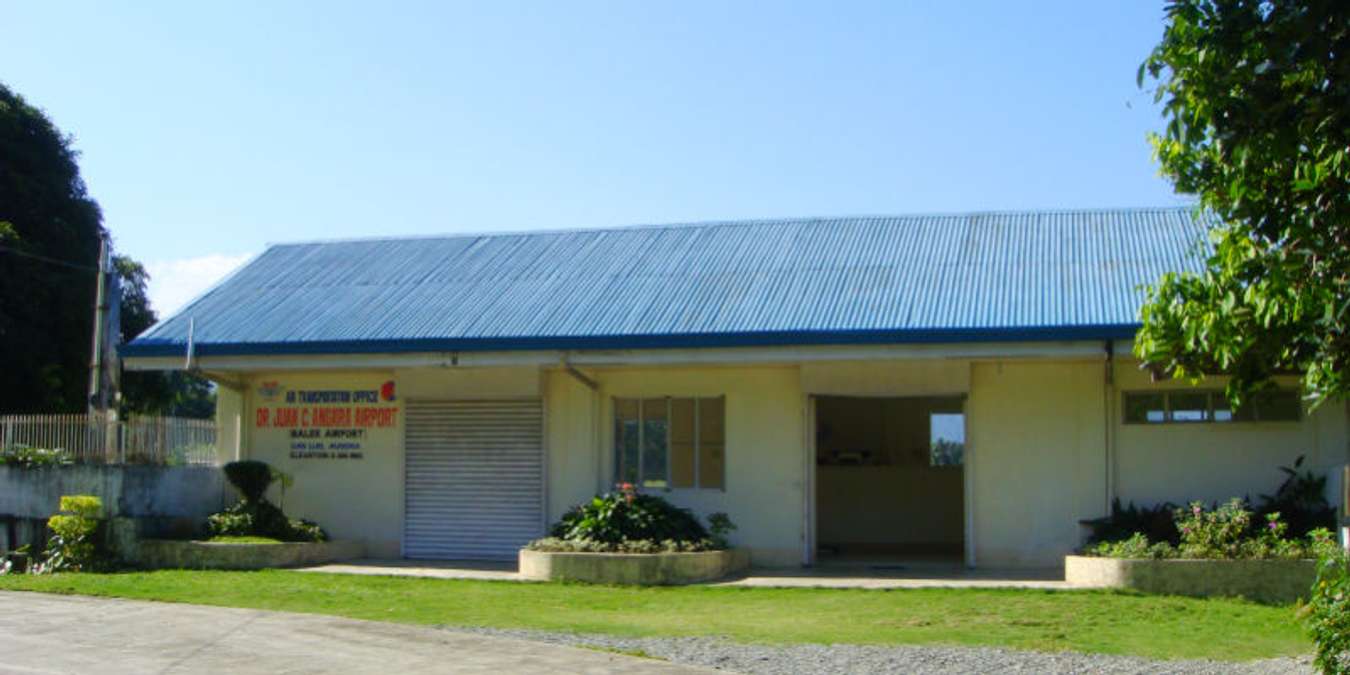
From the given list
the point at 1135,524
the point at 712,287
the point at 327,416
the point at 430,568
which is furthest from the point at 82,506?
the point at 1135,524

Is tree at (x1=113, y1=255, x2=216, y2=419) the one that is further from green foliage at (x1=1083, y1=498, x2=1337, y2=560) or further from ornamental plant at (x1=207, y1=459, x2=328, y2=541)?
green foliage at (x1=1083, y1=498, x2=1337, y2=560)

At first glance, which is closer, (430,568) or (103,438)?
(430,568)

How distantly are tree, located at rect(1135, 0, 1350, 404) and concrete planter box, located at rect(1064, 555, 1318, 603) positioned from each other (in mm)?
5915

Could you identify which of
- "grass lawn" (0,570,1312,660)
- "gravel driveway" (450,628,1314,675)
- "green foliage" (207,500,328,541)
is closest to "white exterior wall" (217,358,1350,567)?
"green foliage" (207,500,328,541)

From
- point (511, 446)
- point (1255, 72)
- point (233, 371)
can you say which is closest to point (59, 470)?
point (233, 371)

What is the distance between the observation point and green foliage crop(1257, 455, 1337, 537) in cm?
1662

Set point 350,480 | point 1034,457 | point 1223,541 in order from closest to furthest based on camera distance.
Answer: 1. point 1223,541
2. point 1034,457
3. point 350,480

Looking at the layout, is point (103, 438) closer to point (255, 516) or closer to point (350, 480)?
point (255, 516)

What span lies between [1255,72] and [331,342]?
582 inches

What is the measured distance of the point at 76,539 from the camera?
19172 millimetres

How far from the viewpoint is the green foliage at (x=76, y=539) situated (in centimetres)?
1905

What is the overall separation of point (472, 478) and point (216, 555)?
3.61 m

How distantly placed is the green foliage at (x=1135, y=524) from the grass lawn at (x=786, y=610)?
5.02ft

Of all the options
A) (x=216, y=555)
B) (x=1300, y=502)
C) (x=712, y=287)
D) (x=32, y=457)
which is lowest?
(x=216, y=555)
